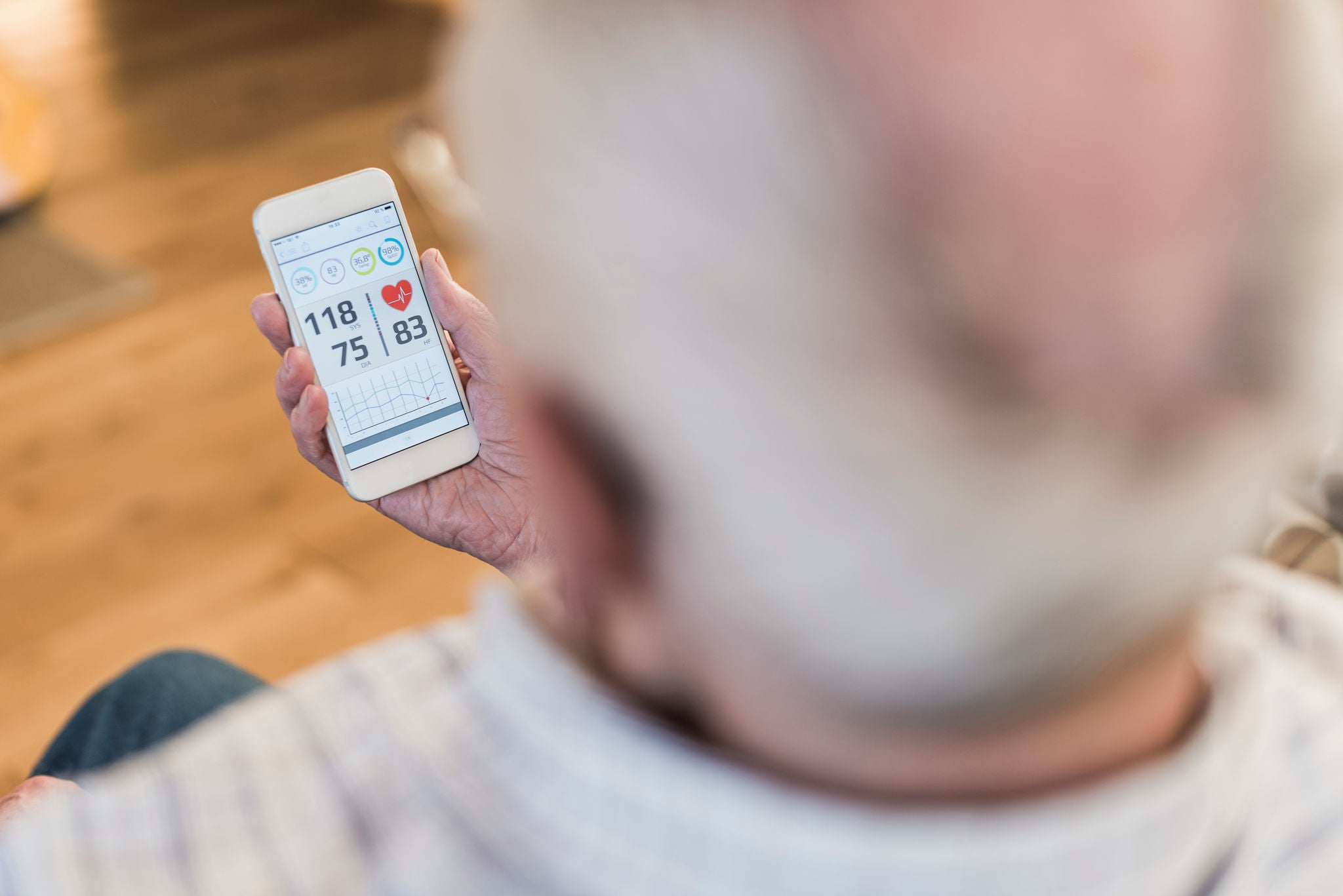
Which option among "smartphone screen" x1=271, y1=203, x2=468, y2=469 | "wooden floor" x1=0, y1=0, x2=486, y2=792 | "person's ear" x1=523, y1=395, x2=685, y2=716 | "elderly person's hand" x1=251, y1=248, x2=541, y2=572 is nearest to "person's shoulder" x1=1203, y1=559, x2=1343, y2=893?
"person's ear" x1=523, y1=395, x2=685, y2=716

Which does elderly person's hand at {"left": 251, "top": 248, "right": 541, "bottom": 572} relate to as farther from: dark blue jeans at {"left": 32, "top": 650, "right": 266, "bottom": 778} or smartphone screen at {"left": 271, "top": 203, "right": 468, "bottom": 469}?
dark blue jeans at {"left": 32, "top": 650, "right": 266, "bottom": 778}

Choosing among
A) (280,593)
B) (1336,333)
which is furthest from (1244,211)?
(280,593)

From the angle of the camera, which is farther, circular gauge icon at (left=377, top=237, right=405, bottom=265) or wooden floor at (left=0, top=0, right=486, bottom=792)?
wooden floor at (left=0, top=0, right=486, bottom=792)

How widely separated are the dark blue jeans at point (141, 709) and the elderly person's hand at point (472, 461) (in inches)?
7.5

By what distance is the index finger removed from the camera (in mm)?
921

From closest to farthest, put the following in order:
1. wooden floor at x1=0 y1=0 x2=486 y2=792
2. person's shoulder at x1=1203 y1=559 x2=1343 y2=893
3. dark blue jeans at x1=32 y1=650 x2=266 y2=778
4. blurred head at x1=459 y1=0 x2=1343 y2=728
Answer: blurred head at x1=459 y1=0 x2=1343 y2=728, person's shoulder at x1=1203 y1=559 x2=1343 y2=893, dark blue jeans at x1=32 y1=650 x2=266 y2=778, wooden floor at x1=0 y1=0 x2=486 y2=792

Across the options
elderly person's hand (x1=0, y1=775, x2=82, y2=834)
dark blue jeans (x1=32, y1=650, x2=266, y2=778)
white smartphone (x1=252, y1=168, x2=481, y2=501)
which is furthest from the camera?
white smartphone (x1=252, y1=168, x2=481, y2=501)

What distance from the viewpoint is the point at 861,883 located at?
0.97ft

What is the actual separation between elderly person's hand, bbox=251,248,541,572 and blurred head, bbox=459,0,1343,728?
0.64 metres

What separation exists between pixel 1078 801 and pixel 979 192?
0.52ft

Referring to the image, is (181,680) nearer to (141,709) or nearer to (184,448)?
(141,709)

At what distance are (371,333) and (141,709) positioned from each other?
13.0 inches

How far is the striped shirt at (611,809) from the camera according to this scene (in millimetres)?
295

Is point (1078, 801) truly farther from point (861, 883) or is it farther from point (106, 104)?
point (106, 104)
